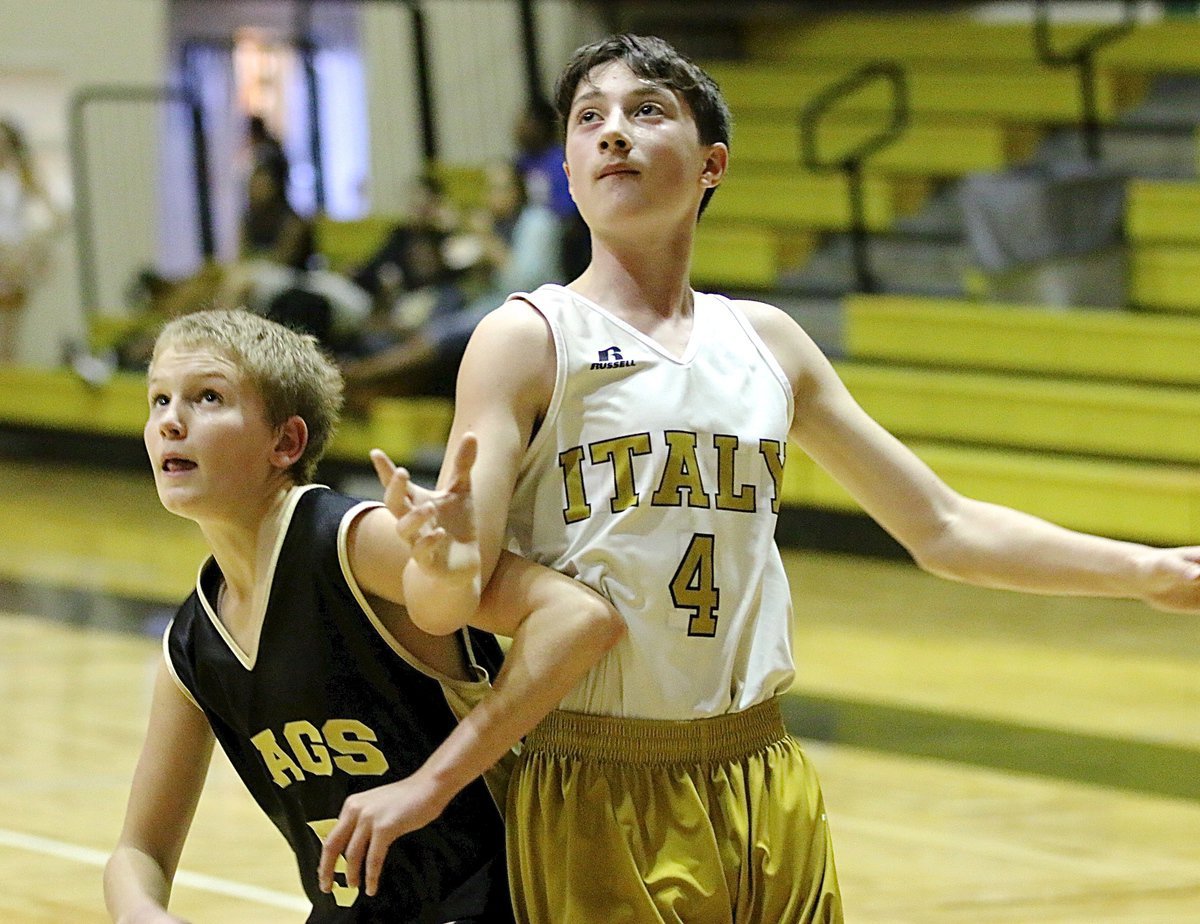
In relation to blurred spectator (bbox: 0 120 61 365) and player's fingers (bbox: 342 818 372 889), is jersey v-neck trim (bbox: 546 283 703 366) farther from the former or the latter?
blurred spectator (bbox: 0 120 61 365)

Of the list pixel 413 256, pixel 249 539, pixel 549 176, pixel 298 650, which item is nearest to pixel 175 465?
pixel 249 539

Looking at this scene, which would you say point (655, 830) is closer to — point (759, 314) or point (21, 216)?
point (759, 314)

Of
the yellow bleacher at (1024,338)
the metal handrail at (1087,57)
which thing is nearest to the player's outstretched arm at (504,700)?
the yellow bleacher at (1024,338)

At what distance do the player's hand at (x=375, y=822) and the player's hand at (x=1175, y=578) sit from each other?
2.83ft

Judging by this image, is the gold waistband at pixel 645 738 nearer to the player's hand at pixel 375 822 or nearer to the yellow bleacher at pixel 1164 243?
the player's hand at pixel 375 822

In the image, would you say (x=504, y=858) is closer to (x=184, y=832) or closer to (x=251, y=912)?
(x=184, y=832)

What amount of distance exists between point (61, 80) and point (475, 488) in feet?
35.9

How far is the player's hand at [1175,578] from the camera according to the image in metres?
2.23

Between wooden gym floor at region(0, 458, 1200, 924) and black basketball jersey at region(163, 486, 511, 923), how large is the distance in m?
1.51

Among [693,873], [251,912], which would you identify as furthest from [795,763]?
[251,912]

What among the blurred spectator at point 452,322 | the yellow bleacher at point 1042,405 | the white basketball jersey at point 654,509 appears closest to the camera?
the white basketball jersey at point 654,509

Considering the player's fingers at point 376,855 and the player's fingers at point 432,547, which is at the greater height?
the player's fingers at point 432,547

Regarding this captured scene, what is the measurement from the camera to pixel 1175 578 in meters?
2.23

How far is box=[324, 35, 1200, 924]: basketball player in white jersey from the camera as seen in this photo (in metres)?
2.03
